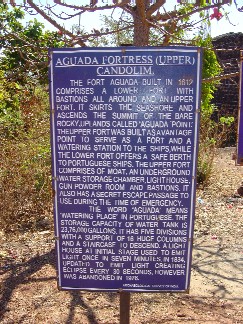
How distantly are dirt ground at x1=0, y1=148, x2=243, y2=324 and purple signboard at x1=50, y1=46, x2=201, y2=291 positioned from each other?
821mm

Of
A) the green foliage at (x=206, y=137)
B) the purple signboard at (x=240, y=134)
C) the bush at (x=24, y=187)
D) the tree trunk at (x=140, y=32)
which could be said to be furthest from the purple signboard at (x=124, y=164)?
the green foliage at (x=206, y=137)

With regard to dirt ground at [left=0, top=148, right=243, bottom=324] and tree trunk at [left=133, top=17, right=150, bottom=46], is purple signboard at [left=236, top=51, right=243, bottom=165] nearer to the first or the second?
tree trunk at [left=133, top=17, right=150, bottom=46]

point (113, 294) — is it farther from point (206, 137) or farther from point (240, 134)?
point (206, 137)

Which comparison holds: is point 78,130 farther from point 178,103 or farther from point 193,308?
point 193,308

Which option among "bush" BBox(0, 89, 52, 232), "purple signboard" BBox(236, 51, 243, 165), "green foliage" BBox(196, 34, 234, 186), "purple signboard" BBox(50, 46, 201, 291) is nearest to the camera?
"purple signboard" BBox(50, 46, 201, 291)

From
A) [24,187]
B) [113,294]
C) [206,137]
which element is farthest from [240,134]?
[206,137]

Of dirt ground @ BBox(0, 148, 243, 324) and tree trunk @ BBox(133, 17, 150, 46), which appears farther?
tree trunk @ BBox(133, 17, 150, 46)

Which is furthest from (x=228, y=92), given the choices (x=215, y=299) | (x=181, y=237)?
(x=181, y=237)

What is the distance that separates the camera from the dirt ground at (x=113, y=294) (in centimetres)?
331

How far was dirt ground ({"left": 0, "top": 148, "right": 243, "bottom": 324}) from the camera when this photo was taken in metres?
3.31

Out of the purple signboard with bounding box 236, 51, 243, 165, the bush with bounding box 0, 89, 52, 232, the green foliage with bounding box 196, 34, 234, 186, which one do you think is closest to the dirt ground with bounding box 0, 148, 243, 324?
the bush with bounding box 0, 89, 52, 232

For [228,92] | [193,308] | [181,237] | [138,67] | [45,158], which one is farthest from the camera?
[228,92]

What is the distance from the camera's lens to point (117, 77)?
238 centimetres

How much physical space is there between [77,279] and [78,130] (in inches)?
37.0
